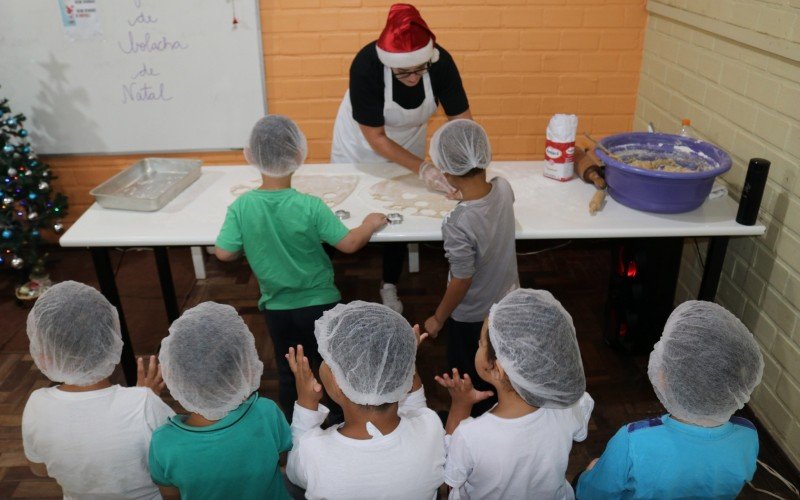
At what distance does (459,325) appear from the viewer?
2285mm

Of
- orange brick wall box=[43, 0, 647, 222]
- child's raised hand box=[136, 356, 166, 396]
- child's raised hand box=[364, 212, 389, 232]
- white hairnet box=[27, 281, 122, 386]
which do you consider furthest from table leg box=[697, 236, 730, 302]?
white hairnet box=[27, 281, 122, 386]

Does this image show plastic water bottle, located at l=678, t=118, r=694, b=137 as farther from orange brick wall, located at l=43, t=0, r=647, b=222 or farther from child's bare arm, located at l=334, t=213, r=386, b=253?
child's bare arm, located at l=334, t=213, r=386, b=253

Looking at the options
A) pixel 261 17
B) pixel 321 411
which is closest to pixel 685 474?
pixel 321 411

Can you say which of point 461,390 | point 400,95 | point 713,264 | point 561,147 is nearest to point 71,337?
point 461,390

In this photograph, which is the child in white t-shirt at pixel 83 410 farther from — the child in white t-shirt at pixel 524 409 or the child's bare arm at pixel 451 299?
the child's bare arm at pixel 451 299

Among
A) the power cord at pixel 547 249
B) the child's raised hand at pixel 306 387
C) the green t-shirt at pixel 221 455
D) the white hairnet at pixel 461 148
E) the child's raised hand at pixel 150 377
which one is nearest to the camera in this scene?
the green t-shirt at pixel 221 455

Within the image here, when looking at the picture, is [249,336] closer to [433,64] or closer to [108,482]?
[108,482]

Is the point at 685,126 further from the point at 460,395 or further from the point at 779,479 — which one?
the point at 460,395

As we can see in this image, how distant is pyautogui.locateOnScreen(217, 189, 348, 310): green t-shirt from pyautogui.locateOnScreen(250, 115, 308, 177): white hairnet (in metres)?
0.08

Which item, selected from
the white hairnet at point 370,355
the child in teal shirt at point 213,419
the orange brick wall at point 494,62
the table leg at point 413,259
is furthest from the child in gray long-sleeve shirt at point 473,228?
the orange brick wall at point 494,62

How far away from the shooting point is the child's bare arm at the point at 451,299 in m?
2.12

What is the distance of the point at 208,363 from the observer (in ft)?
4.65

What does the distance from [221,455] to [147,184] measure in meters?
1.69

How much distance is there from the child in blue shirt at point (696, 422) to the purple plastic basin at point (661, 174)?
3.26 feet
